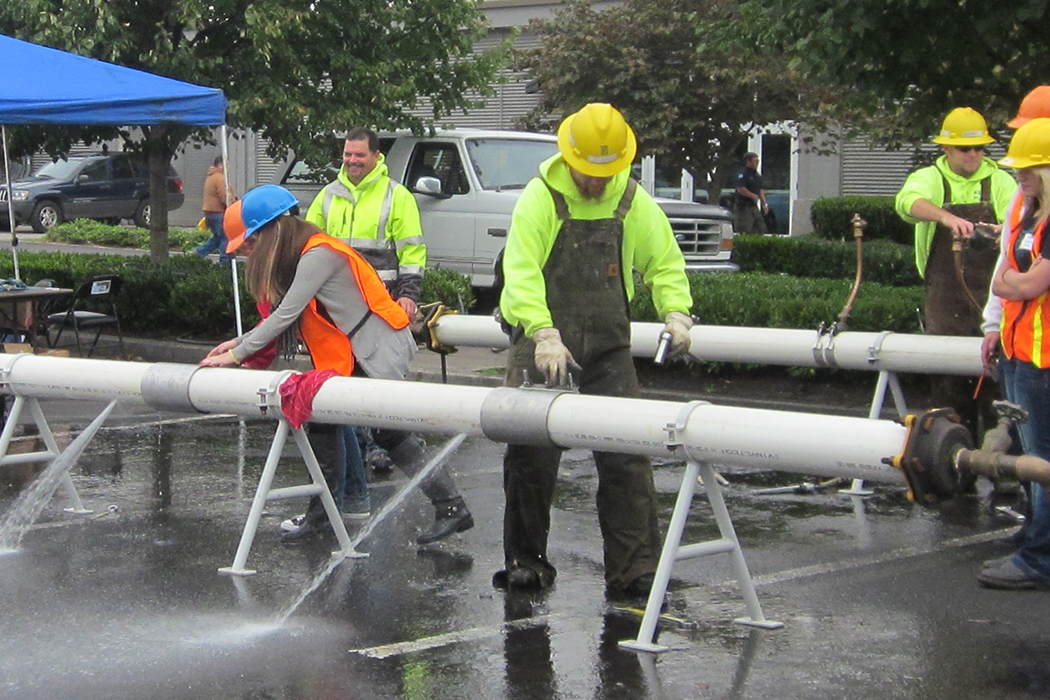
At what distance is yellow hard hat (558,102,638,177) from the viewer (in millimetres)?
5492

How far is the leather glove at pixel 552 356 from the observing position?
5316 millimetres

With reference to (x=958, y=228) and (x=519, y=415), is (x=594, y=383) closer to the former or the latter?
(x=519, y=415)

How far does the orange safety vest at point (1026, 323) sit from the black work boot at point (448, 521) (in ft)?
8.19

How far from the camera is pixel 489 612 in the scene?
5.79 m

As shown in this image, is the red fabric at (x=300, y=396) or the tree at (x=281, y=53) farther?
the tree at (x=281, y=53)

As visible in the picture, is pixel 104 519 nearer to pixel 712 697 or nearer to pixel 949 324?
pixel 712 697

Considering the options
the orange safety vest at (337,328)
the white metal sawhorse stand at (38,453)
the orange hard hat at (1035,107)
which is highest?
the orange hard hat at (1035,107)

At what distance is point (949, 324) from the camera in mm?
7988

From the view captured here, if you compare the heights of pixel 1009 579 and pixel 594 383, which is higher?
pixel 594 383

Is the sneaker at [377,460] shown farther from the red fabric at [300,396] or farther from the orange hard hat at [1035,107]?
the orange hard hat at [1035,107]

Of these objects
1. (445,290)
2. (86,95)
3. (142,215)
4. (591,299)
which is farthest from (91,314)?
(142,215)

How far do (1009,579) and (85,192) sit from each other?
28771 millimetres

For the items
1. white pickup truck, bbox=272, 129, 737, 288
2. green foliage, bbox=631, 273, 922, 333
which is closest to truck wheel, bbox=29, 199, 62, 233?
white pickup truck, bbox=272, 129, 737, 288

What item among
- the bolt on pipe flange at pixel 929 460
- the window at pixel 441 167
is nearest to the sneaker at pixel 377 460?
the bolt on pipe flange at pixel 929 460
